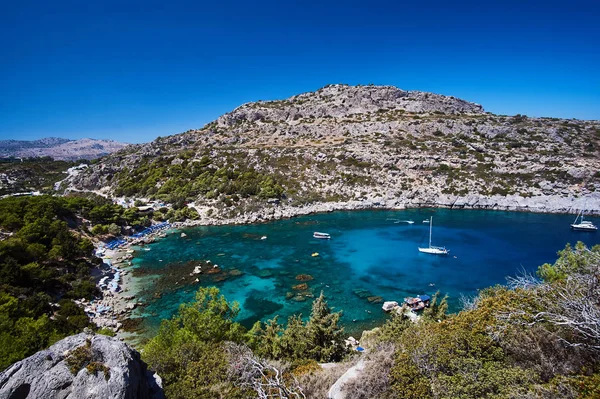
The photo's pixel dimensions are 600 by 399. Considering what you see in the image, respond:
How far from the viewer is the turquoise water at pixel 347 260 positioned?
79.4ft

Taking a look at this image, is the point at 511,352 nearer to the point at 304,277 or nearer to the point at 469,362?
the point at 469,362

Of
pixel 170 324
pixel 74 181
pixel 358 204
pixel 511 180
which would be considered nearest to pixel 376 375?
pixel 170 324

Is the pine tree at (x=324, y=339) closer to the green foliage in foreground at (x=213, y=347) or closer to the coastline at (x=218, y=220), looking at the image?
the green foliage in foreground at (x=213, y=347)

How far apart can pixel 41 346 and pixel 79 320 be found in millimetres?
7503

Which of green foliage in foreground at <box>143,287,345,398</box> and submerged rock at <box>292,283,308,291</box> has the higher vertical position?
green foliage in foreground at <box>143,287,345,398</box>

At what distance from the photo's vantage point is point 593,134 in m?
69.4

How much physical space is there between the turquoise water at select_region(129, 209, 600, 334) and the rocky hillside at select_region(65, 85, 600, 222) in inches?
274

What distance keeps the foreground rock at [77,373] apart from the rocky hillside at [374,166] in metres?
42.3

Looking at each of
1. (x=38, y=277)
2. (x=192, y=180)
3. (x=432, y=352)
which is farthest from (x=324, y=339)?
(x=192, y=180)

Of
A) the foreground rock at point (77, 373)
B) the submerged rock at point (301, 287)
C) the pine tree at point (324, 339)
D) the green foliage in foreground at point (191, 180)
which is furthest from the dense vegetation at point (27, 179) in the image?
the pine tree at point (324, 339)

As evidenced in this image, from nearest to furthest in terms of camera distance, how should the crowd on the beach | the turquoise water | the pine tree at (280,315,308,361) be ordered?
the pine tree at (280,315,308,361) < the crowd on the beach < the turquoise water

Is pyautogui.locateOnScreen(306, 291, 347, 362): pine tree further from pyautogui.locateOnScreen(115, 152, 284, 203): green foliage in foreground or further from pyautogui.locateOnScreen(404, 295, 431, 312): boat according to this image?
pyautogui.locateOnScreen(115, 152, 284, 203): green foliage in foreground

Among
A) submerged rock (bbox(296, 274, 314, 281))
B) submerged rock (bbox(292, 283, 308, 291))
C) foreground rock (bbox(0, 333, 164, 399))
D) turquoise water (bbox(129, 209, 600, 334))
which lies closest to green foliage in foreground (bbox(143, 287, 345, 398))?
foreground rock (bbox(0, 333, 164, 399))

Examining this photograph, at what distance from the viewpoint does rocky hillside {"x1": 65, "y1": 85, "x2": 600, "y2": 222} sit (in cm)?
5372
